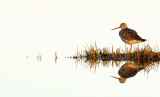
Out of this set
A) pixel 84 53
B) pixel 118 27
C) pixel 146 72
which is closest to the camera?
pixel 146 72

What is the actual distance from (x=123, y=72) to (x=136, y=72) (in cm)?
37

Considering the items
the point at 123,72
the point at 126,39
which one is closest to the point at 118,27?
the point at 126,39

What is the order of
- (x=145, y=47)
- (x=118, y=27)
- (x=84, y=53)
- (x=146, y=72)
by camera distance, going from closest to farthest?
(x=146, y=72) < (x=145, y=47) < (x=84, y=53) < (x=118, y=27)

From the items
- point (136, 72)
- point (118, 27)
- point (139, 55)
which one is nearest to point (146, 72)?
point (136, 72)

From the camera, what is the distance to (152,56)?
41.9 feet

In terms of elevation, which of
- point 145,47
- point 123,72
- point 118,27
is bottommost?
point 123,72

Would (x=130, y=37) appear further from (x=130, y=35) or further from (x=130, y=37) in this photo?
(x=130, y=35)

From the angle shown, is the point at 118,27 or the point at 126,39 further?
the point at 118,27

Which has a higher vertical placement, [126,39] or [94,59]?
[126,39]

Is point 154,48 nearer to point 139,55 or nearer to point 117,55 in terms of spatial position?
point 139,55

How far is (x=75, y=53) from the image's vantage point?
14.0m

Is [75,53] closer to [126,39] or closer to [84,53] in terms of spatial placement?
[84,53]

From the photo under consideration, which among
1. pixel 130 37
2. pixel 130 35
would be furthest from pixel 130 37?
pixel 130 35

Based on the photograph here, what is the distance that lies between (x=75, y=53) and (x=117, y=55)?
6.48ft
